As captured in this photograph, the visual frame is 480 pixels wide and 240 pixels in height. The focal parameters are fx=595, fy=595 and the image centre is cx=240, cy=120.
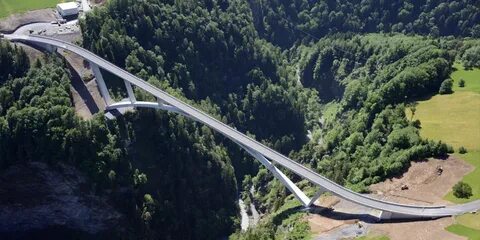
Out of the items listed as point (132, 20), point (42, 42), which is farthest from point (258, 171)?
point (42, 42)

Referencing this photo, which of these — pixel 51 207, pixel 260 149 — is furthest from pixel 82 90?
pixel 260 149

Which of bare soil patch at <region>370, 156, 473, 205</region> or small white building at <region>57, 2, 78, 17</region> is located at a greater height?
small white building at <region>57, 2, 78, 17</region>

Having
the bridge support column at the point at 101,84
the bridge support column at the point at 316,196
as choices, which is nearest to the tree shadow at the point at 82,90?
the bridge support column at the point at 101,84

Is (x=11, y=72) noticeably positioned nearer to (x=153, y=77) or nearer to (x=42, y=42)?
(x=42, y=42)

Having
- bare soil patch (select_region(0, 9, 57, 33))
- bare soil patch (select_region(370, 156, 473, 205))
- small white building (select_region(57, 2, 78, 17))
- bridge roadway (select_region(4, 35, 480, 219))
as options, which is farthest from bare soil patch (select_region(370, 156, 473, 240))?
bare soil patch (select_region(0, 9, 57, 33))

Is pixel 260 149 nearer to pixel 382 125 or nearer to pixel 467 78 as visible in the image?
pixel 382 125

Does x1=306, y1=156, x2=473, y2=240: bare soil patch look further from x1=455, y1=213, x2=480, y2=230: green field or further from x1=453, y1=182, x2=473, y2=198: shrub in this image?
x1=453, y1=182, x2=473, y2=198: shrub

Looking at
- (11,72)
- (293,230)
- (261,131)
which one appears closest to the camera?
(293,230)
